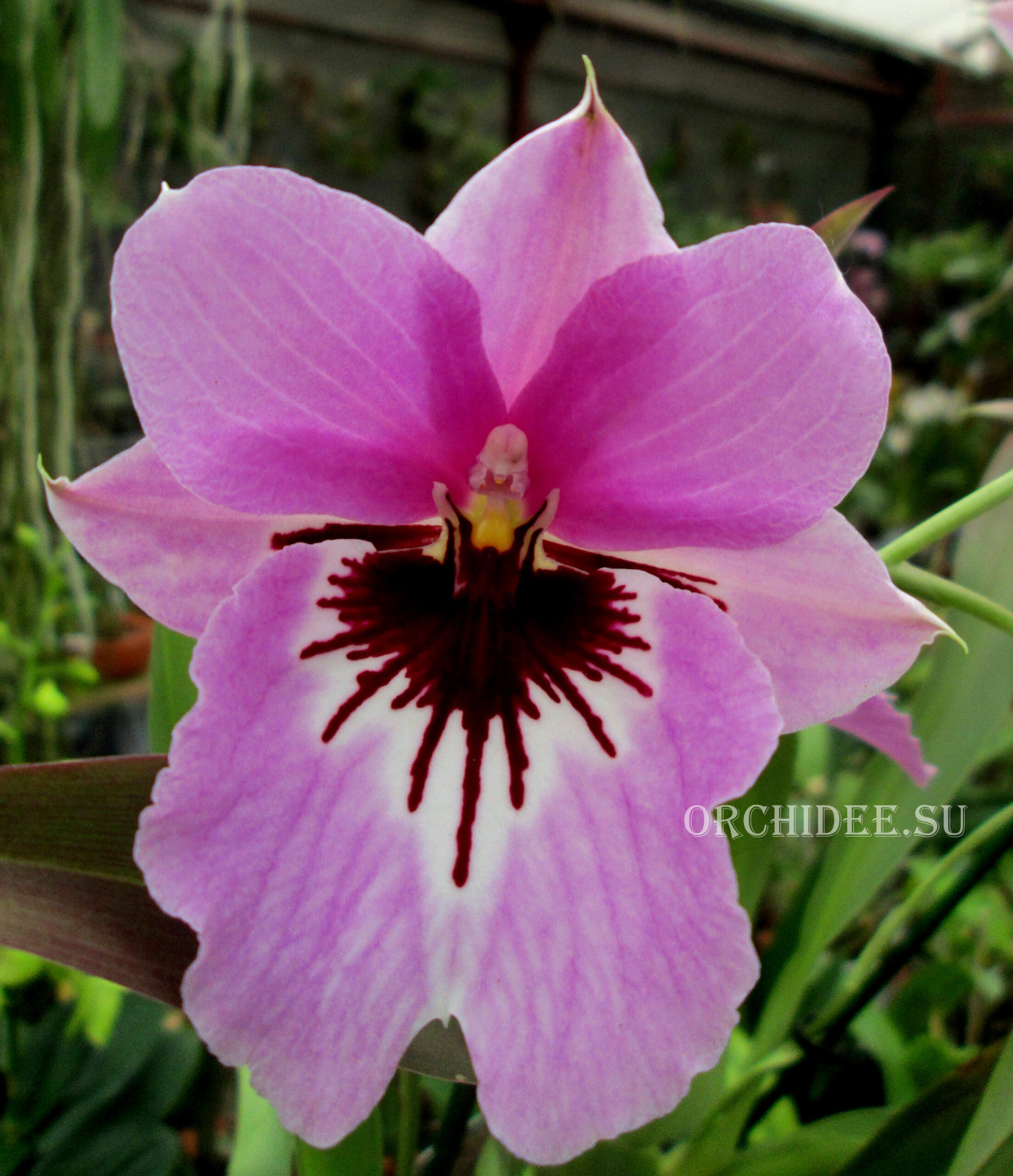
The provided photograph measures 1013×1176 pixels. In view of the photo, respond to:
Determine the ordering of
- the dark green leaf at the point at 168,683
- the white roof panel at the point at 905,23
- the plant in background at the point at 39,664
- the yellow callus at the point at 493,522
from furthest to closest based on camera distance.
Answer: the white roof panel at the point at 905,23 → the plant in background at the point at 39,664 → the dark green leaf at the point at 168,683 → the yellow callus at the point at 493,522

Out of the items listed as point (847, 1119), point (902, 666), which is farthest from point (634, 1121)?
point (847, 1119)

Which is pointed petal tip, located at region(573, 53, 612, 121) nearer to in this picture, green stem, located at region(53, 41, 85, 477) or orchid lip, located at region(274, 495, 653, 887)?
orchid lip, located at region(274, 495, 653, 887)

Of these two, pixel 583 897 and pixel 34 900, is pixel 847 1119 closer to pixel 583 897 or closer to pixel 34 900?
pixel 583 897

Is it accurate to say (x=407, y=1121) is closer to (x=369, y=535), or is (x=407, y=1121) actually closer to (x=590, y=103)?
(x=369, y=535)

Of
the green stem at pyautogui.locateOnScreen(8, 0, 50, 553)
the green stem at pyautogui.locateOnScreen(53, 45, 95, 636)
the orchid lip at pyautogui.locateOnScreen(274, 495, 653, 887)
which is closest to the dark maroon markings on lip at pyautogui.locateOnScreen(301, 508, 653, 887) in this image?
the orchid lip at pyautogui.locateOnScreen(274, 495, 653, 887)

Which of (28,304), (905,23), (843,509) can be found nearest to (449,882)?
(28,304)

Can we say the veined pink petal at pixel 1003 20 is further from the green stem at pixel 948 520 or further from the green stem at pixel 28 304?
the green stem at pixel 28 304

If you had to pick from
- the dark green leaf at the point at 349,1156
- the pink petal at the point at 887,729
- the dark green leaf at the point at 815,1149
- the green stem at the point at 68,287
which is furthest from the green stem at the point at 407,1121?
the green stem at the point at 68,287
